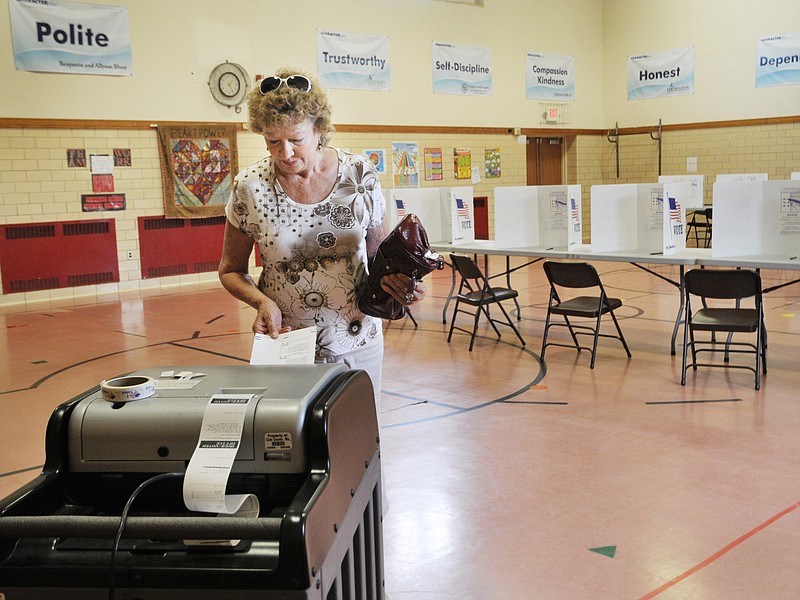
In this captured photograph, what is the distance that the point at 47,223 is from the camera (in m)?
10.3

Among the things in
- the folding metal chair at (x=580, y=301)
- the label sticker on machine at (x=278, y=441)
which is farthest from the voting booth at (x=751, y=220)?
the label sticker on machine at (x=278, y=441)

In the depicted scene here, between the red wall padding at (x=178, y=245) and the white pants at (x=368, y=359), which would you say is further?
the red wall padding at (x=178, y=245)

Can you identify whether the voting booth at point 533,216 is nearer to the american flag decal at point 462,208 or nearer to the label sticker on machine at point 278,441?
the american flag decal at point 462,208

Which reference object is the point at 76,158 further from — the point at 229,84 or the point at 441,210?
the point at 441,210

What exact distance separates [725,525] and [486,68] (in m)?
12.4

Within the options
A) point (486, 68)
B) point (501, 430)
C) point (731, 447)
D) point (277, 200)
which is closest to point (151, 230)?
point (486, 68)

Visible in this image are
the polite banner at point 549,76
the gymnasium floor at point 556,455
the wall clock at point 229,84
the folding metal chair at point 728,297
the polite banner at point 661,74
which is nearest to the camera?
the gymnasium floor at point 556,455

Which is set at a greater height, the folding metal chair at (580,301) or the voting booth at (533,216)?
the voting booth at (533,216)

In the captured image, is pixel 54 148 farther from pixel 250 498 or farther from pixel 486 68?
pixel 250 498

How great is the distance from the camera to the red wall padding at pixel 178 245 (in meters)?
11.1

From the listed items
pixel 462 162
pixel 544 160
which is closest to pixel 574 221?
pixel 462 162

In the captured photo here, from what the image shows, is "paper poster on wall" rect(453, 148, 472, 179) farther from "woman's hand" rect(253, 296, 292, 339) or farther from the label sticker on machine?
the label sticker on machine

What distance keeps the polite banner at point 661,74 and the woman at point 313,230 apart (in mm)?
14290

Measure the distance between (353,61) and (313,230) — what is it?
1117cm
